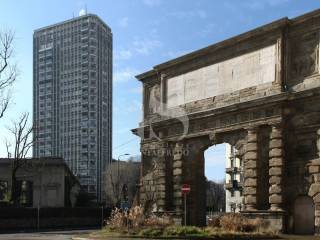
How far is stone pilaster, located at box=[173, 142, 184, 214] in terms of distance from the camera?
35.5 m

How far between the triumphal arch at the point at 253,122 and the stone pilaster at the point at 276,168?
5 centimetres

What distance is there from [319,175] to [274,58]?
22.9 ft

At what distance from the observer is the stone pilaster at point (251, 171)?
1164 inches

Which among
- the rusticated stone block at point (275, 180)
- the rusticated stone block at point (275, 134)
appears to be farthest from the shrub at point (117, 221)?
the rusticated stone block at point (275, 134)

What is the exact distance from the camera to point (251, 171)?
2984 centimetres

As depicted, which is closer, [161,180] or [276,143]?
[276,143]

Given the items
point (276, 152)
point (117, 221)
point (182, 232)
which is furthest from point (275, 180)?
point (117, 221)

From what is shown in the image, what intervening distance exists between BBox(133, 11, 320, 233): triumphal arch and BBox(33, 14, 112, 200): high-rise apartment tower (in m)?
82.7

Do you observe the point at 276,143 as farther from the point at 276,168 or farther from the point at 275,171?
the point at 275,171

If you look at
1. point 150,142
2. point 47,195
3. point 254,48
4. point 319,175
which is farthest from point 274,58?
point 47,195

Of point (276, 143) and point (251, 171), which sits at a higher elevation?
point (276, 143)

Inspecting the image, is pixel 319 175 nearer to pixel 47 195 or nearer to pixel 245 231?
pixel 245 231

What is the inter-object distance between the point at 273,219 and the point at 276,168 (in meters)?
2.67

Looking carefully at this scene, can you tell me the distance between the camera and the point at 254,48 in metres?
31.0
